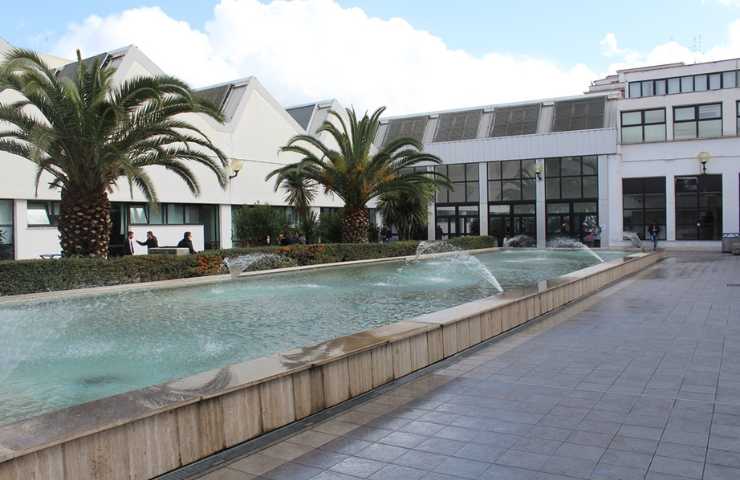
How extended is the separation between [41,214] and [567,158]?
1130 inches

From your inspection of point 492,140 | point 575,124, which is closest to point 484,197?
point 492,140

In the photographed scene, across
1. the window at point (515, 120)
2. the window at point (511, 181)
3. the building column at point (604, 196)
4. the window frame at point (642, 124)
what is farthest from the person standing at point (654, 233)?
the window at point (515, 120)

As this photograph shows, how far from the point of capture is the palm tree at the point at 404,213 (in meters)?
29.0

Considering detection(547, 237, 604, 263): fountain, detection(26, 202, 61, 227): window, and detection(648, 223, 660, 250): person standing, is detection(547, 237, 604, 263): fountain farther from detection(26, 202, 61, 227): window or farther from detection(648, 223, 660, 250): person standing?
detection(26, 202, 61, 227): window

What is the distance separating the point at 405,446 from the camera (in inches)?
164

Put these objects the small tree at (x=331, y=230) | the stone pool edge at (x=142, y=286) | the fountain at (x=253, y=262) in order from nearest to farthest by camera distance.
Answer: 1. the stone pool edge at (x=142, y=286)
2. the fountain at (x=253, y=262)
3. the small tree at (x=331, y=230)

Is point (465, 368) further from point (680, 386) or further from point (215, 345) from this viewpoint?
point (215, 345)

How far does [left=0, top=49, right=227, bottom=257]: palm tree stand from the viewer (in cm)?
1384

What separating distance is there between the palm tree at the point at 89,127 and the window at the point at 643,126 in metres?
29.1

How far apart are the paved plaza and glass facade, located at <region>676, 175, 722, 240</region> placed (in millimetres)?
30531

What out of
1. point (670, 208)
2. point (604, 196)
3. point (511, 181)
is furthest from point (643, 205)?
point (511, 181)

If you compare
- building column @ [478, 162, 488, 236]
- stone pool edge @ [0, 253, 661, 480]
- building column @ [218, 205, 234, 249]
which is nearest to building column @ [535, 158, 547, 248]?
building column @ [478, 162, 488, 236]

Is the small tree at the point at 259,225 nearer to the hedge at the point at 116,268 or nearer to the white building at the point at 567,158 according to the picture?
the hedge at the point at 116,268

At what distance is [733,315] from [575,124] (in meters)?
29.7
